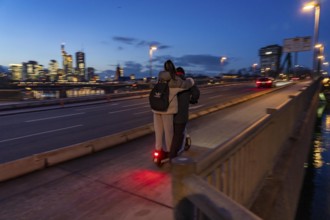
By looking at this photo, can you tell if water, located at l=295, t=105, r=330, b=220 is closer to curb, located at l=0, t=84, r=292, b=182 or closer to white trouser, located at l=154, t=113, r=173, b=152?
curb, located at l=0, t=84, r=292, b=182

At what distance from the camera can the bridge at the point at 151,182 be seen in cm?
219

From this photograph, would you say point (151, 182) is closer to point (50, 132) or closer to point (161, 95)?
point (161, 95)

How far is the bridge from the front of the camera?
7.17ft

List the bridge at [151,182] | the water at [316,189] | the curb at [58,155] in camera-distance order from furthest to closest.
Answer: the water at [316,189], the curb at [58,155], the bridge at [151,182]

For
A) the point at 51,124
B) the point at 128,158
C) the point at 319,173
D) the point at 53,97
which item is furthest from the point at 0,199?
the point at 53,97

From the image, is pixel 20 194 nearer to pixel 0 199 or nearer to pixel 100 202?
pixel 0 199

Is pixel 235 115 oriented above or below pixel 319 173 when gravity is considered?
above

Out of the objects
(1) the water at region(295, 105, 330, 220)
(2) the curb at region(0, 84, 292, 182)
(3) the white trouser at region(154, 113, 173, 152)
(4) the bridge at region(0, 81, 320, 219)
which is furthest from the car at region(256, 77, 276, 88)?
(3) the white trouser at region(154, 113, 173, 152)

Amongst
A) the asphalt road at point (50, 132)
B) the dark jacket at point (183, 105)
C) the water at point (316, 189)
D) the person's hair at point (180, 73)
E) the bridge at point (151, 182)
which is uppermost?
the person's hair at point (180, 73)

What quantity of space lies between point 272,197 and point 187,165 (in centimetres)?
295

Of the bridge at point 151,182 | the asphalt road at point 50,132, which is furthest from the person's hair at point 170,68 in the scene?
the asphalt road at point 50,132

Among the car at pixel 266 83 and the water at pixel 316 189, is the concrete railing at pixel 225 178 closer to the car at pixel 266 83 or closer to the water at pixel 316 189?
the water at pixel 316 189

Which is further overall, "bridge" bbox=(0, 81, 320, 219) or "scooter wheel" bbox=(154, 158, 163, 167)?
"scooter wheel" bbox=(154, 158, 163, 167)

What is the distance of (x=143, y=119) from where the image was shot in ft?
50.2
